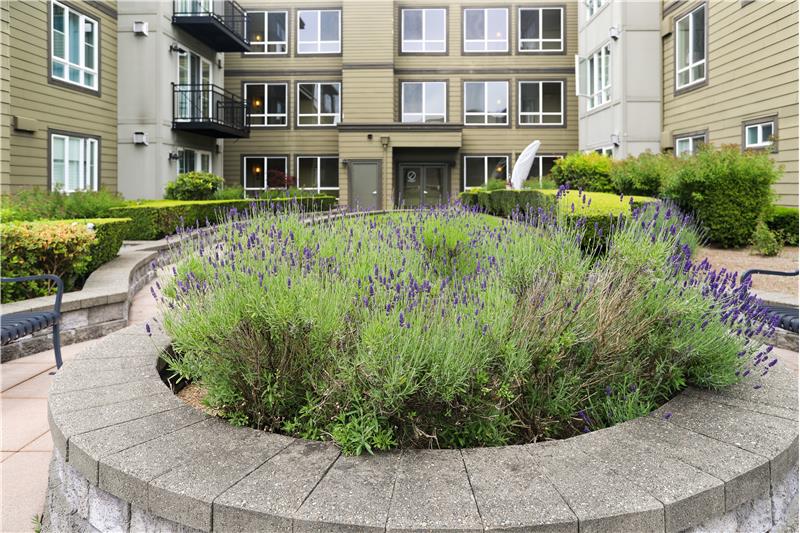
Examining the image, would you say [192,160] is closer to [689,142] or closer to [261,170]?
[261,170]

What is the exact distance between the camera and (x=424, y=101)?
925 inches

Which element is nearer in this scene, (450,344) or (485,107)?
(450,344)

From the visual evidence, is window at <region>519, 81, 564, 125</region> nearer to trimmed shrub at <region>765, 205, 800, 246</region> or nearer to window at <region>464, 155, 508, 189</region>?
window at <region>464, 155, 508, 189</region>

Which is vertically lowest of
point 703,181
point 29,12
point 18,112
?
point 703,181

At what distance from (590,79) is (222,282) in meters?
20.2

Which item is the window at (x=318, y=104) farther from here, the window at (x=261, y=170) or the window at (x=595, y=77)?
the window at (x=595, y=77)

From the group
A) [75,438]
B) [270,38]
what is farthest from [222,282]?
[270,38]

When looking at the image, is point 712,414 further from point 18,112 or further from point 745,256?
point 18,112

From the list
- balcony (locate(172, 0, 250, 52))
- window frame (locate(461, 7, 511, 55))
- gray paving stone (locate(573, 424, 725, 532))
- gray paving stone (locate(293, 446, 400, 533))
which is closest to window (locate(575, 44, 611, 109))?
window frame (locate(461, 7, 511, 55))

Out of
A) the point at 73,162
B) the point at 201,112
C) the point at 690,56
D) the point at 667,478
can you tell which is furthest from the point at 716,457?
the point at 201,112

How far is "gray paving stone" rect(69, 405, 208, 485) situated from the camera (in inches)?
83.3

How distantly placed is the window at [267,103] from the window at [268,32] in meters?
1.48

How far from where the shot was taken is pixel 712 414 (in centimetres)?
248

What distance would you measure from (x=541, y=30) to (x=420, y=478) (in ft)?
79.6
